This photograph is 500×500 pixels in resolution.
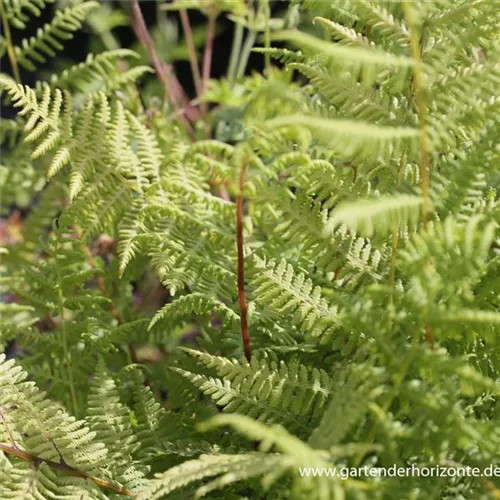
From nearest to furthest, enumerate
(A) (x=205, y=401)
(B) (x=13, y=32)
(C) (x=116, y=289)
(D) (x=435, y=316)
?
1. (D) (x=435, y=316)
2. (A) (x=205, y=401)
3. (C) (x=116, y=289)
4. (B) (x=13, y=32)

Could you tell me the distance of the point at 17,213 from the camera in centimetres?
188

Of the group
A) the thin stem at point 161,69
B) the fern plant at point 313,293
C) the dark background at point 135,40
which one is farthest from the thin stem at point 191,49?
the dark background at point 135,40

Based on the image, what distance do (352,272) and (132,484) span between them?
0.32 m

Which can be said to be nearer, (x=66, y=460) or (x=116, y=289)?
(x=66, y=460)

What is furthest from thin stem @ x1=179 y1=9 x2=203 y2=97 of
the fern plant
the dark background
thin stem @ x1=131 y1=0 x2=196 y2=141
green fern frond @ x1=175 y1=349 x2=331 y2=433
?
green fern frond @ x1=175 y1=349 x2=331 y2=433

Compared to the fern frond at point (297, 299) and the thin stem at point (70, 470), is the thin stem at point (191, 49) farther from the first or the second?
the thin stem at point (70, 470)

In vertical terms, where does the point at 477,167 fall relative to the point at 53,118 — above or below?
above

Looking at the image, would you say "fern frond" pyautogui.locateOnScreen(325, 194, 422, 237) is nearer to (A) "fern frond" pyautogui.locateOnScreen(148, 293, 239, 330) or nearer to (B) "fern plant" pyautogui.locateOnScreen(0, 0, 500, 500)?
(B) "fern plant" pyautogui.locateOnScreen(0, 0, 500, 500)

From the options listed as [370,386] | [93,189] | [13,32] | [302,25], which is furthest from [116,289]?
[13,32]

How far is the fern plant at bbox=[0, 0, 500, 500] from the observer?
1.93 feet

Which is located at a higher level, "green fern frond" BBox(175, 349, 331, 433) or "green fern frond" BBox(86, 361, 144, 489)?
"green fern frond" BBox(175, 349, 331, 433)

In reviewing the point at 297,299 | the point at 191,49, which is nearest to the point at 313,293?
the point at 297,299

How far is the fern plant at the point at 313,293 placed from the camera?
1.93ft

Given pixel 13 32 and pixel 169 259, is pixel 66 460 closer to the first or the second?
pixel 169 259
